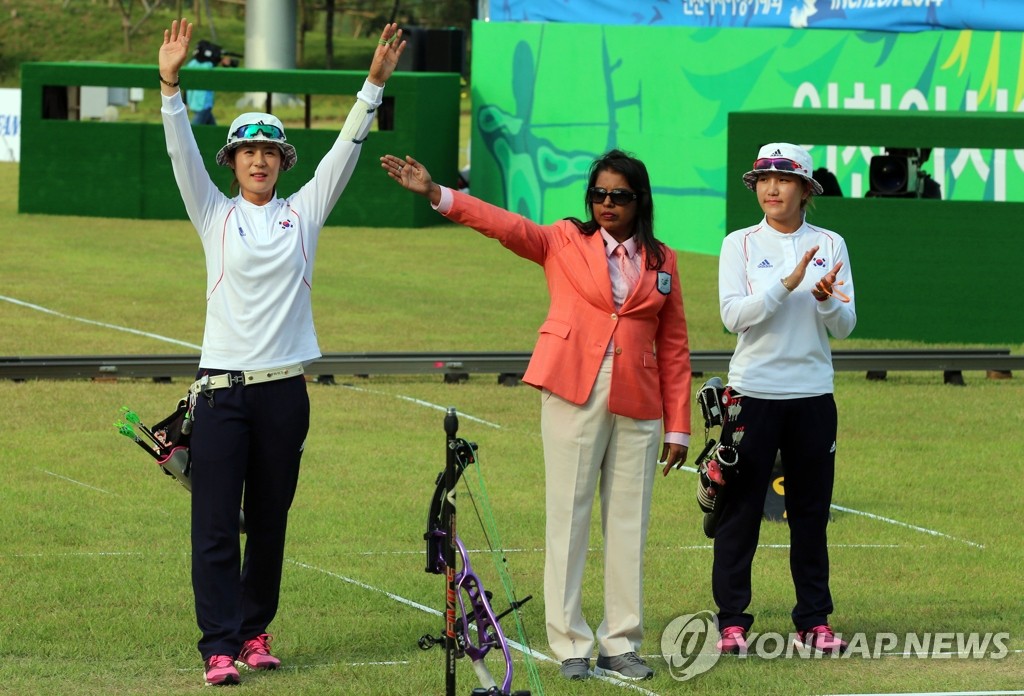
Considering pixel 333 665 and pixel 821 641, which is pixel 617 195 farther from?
pixel 333 665

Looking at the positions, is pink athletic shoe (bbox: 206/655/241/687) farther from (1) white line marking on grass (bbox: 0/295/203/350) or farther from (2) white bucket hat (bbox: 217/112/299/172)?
(1) white line marking on grass (bbox: 0/295/203/350)

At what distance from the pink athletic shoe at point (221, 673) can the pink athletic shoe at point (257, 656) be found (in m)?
0.20

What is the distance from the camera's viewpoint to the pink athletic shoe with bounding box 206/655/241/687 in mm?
6703

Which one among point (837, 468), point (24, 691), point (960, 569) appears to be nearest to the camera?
point (24, 691)

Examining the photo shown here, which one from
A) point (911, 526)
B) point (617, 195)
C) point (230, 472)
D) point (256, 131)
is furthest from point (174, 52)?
point (911, 526)

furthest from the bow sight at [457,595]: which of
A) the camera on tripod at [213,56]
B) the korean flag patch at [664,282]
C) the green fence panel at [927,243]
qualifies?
the camera on tripod at [213,56]

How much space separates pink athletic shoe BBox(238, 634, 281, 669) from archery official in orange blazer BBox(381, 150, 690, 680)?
1146 mm

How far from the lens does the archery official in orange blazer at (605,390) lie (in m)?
6.89

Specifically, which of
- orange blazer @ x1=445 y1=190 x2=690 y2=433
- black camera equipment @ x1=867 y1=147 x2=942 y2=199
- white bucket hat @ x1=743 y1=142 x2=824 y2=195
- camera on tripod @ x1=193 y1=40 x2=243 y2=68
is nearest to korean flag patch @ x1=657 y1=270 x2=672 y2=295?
orange blazer @ x1=445 y1=190 x2=690 y2=433

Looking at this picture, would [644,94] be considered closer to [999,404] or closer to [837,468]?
[999,404]

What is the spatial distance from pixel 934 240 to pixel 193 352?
7.67 m

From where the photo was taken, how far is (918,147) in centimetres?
1786

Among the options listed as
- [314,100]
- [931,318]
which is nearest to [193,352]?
[931,318]

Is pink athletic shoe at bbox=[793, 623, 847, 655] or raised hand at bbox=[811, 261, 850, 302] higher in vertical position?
raised hand at bbox=[811, 261, 850, 302]
